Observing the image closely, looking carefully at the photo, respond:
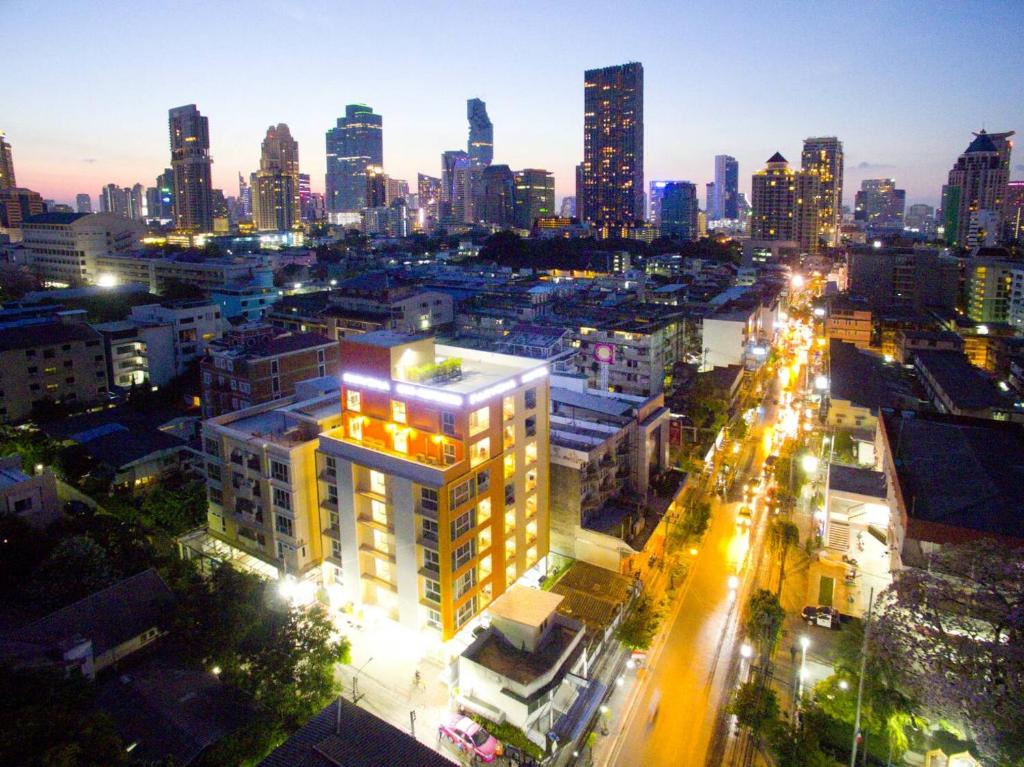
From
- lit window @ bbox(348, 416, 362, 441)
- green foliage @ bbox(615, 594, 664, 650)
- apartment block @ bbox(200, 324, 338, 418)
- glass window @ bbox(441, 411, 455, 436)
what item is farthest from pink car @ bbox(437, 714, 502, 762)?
apartment block @ bbox(200, 324, 338, 418)

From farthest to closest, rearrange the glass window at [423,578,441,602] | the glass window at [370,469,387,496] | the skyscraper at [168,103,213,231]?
the skyscraper at [168,103,213,231] → the glass window at [370,469,387,496] → the glass window at [423,578,441,602]

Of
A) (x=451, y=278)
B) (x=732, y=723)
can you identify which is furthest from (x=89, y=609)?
(x=451, y=278)

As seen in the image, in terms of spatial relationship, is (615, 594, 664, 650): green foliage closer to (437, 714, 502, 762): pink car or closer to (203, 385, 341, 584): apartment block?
(437, 714, 502, 762): pink car

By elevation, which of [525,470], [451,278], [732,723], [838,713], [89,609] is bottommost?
[732,723]

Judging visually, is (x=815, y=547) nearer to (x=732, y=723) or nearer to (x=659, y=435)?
(x=659, y=435)

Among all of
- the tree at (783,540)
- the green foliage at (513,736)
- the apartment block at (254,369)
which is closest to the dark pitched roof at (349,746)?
the green foliage at (513,736)

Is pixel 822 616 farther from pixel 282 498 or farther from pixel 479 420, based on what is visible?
pixel 282 498

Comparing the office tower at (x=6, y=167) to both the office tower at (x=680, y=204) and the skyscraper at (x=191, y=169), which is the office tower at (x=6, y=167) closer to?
the skyscraper at (x=191, y=169)
